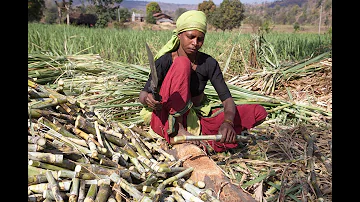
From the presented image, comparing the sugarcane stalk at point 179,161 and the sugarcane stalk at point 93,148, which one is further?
the sugarcane stalk at point 179,161

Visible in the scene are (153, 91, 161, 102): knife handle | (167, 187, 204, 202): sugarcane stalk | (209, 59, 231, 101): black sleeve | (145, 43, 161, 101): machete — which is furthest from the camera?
(209, 59, 231, 101): black sleeve

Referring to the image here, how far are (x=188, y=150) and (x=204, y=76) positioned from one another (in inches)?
21.7

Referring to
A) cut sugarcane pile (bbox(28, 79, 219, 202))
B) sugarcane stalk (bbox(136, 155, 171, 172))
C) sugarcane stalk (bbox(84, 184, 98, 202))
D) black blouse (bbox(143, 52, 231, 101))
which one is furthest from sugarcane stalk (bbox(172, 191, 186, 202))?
black blouse (bbox(143, 52, 231, 101))

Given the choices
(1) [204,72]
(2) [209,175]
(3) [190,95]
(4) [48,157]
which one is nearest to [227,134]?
(2) [209,175]

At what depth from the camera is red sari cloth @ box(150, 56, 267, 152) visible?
1796 mm

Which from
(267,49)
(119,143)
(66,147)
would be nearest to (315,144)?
(119,143)

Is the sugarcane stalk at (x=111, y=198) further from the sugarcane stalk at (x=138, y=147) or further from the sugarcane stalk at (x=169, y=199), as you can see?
the sugarcane stalk at (x=138, y=147)

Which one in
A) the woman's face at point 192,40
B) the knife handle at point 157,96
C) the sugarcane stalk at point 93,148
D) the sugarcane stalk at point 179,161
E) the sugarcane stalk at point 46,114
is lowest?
the sugarcane stalk at point 179,161

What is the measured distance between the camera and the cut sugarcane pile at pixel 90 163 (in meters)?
1.24

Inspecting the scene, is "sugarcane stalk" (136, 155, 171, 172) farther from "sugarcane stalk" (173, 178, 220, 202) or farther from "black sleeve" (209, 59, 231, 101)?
"black sleeve" (209, 59, 231, 101)

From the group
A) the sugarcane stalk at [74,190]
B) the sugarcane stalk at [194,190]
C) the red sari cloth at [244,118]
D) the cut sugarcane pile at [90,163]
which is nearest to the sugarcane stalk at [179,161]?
the cut sugarcane pile at [90,163]

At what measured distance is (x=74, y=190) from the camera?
1.21 metres

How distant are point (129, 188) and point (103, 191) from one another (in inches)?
4.5

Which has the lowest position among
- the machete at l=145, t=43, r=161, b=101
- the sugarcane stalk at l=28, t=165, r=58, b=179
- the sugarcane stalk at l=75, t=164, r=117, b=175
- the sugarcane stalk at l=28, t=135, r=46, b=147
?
the sugarcane stalk at l=75, t=164, r=117, b=175
